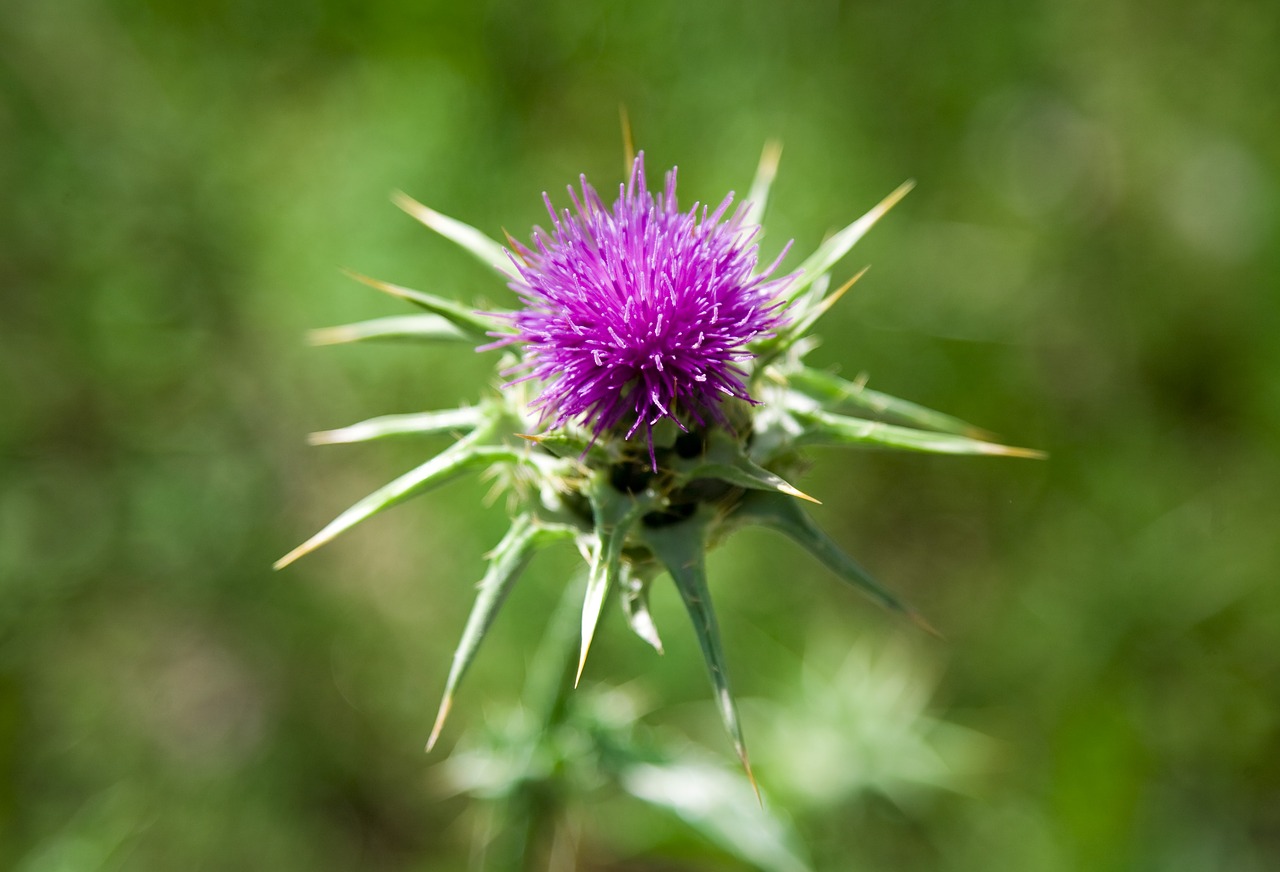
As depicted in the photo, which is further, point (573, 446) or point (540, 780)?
point (540, 780)

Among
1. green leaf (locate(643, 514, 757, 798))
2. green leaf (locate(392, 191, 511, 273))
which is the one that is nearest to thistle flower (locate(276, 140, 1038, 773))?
green leaf (locate(643, 514, 757, 798))

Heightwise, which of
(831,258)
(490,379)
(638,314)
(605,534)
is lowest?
(490,379)

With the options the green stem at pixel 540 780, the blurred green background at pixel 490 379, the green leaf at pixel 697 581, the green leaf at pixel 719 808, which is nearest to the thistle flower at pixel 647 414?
the green leaf at pixel 697 581

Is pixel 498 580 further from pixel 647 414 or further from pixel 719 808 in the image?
pixel 719 808

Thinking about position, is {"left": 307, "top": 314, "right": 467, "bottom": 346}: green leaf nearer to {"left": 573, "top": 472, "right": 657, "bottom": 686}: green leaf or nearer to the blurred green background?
{"left": 573, "top": 472, "right": 657, "bottom": 686}: green leaf

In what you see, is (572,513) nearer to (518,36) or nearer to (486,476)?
(486,476)

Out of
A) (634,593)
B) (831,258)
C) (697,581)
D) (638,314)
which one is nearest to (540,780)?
(634,593)

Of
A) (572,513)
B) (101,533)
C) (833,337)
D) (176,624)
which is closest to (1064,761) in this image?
(833,337)

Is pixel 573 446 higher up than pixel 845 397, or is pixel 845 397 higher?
pixel 845 397
